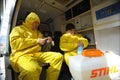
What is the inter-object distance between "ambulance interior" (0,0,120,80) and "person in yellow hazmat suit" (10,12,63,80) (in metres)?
0.10

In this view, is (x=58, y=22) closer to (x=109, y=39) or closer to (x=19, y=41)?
(x=109, y=39)

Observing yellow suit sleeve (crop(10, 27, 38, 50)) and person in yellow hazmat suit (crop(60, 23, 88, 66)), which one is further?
person in yellow hazmat suit (crop(60, 23, 88, 66))

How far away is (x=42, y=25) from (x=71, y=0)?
77cm

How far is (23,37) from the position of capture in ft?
6.41

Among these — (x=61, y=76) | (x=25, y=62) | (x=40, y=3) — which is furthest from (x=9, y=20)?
(x=61, y=76)

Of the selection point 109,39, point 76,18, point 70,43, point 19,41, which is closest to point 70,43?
point 70,43

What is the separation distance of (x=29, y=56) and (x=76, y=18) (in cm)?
132

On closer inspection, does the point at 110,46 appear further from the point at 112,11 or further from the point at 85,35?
the point at 85,35

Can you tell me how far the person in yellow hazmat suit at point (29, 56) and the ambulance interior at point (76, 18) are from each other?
99 millimetres

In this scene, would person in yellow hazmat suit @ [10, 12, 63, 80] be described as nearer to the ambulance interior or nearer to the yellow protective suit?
the ambulance interior

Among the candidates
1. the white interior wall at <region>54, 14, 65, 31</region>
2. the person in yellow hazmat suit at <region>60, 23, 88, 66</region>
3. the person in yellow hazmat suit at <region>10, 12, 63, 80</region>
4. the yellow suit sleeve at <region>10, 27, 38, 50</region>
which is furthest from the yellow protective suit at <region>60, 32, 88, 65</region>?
the white interior wall at <region>54, 14, 65, 31</region>

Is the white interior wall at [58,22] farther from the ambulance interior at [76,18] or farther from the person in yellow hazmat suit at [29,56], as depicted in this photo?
the person in yellow hazmat suit at [29,56]

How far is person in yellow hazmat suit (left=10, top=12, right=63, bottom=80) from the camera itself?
1697 millimetres

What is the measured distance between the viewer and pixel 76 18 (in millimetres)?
2871
